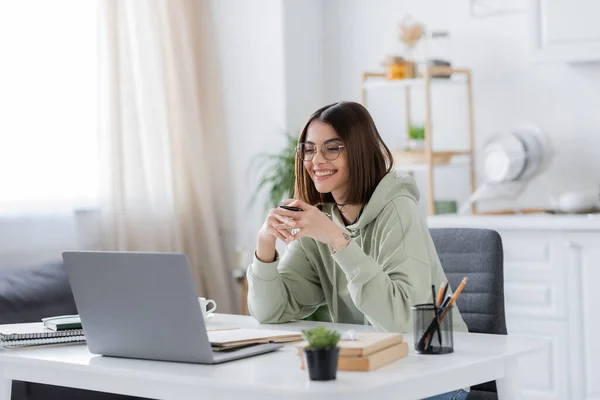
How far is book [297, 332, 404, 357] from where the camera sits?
1428 mm

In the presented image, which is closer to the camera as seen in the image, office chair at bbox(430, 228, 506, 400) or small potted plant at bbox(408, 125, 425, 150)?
office chair at bbox(430, 228, 506, 400)

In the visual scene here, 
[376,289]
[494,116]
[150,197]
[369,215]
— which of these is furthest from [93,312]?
[494,116]

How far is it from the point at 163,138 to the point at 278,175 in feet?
1.73

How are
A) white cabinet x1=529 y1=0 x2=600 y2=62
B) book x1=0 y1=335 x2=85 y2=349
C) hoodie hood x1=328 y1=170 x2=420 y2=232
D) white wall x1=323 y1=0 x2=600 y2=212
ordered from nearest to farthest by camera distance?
book x1=0 y1=335 x2=85 y2=349 < hoodie hood x1=328 y1=170 x2=420 y2=232 < white cabinet x1=529 y1=0 x2=600 y2=62 < white wall x1=323 y1=0 x2=600 y2=212

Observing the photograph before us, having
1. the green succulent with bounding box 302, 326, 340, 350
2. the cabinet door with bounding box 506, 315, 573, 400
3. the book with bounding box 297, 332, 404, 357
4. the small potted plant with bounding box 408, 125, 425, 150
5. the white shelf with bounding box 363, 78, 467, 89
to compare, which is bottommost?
the cabinet door with bounding box 506, 315, 573, 400

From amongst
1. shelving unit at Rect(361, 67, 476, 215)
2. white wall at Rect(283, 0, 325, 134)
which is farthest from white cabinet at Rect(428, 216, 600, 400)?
white wall at Rect(283, 0, 325, 134)

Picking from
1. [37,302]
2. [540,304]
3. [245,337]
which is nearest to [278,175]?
[540,304]

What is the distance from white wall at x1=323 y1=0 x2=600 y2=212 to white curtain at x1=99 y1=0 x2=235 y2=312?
66cm

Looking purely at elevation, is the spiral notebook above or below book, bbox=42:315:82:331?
below

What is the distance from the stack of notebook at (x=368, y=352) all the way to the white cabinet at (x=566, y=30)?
222 cm

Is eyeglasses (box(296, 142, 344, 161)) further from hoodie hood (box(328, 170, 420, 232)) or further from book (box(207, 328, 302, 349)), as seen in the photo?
book (box(207, 328, 302, 349))

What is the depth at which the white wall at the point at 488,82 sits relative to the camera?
3727 millimetres

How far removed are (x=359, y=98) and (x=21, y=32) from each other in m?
1.61

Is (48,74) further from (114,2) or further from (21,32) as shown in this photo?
(114,2)
